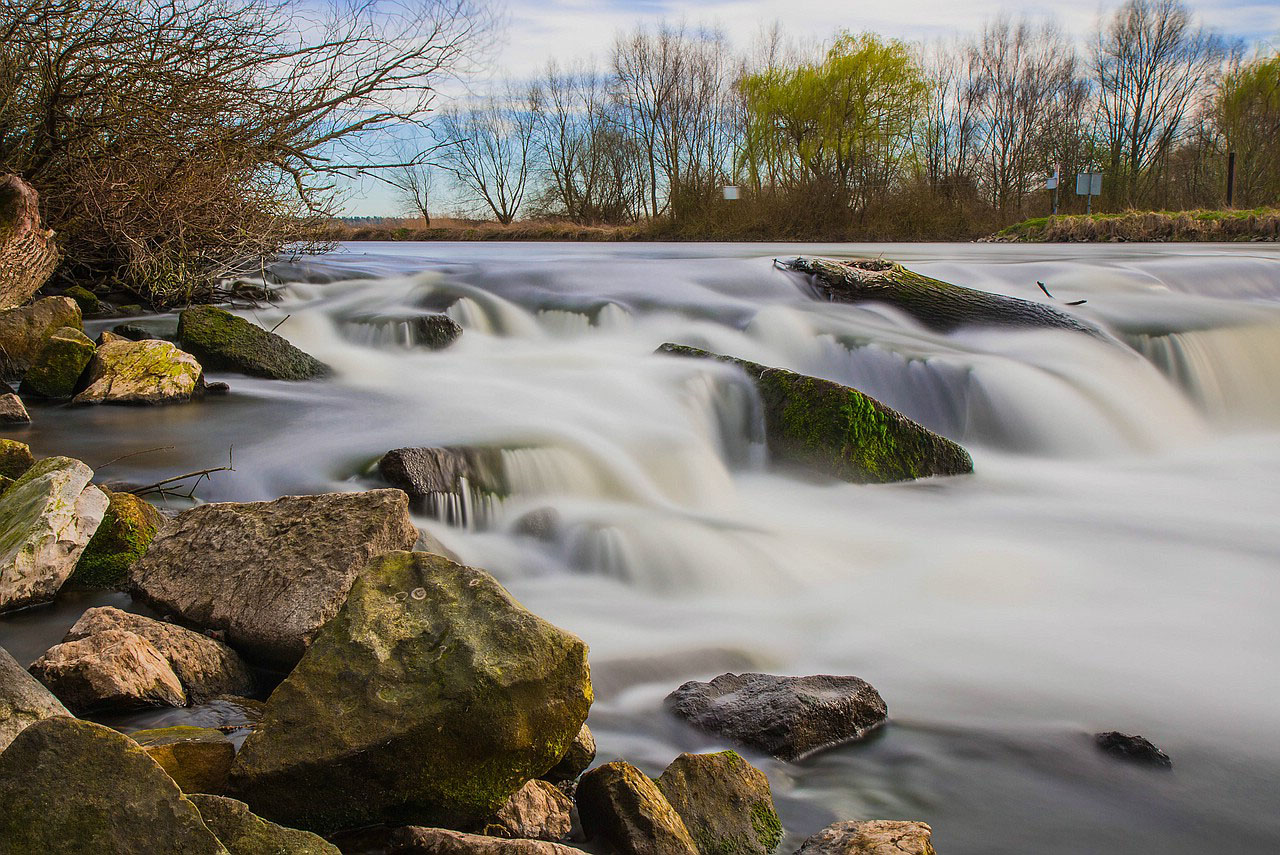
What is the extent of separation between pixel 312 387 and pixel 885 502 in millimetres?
3927

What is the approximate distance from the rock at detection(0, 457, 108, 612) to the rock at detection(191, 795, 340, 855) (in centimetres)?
195

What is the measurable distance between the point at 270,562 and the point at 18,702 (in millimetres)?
995

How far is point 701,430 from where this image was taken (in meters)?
5.75

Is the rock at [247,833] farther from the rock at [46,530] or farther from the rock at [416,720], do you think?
the rock at [46,530]

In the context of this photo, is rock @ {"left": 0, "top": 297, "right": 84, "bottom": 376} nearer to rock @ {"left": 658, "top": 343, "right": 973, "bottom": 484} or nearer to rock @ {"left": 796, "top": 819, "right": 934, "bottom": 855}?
rock @ {"left": 658, "top": 343, "right": 973, "bottom": 484}

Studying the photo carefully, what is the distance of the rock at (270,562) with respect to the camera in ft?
8.98

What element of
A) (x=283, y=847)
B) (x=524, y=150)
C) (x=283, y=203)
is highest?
(x=524, y=150)

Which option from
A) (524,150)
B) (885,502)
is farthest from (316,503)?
(524,150)

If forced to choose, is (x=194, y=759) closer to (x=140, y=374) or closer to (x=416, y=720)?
(x=416, y=720)

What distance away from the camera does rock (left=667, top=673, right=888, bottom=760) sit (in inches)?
105

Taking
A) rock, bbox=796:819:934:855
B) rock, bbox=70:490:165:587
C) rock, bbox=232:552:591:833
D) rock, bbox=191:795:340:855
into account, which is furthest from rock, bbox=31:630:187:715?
rock, bbox=796:819:934:855

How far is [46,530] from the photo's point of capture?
3.14 m

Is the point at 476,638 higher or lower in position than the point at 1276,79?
lower

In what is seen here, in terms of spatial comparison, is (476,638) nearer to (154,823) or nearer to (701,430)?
(154,823)
